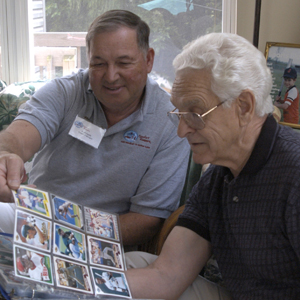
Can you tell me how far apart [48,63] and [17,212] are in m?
2.64

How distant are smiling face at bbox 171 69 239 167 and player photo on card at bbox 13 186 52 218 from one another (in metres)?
0.45

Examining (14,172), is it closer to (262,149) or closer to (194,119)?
(194,119)

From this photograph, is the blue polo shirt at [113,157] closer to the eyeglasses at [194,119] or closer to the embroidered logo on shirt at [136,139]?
the embroidered logo on shirt at [136,139]

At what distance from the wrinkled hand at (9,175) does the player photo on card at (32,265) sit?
0.73ft

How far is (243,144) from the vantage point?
117cm

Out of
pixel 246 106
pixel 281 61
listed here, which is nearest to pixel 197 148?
pixel 246 106

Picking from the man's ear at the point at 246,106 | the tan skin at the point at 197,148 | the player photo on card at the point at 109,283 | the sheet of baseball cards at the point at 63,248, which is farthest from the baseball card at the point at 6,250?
the man's ear at the point at 246,106

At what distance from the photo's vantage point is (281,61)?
281 centimetres

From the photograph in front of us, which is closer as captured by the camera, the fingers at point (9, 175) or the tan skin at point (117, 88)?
the fingers at point (9, 175)

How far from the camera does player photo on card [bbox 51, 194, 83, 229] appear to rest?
3.41ft

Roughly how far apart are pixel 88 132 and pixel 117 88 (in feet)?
0.81

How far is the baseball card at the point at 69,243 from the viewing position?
37.7 inches

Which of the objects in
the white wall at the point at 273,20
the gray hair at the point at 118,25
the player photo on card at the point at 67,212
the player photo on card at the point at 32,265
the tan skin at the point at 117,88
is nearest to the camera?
the player photo on card at the point at 32,265

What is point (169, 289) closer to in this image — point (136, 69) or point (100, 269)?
point (100, 269)
